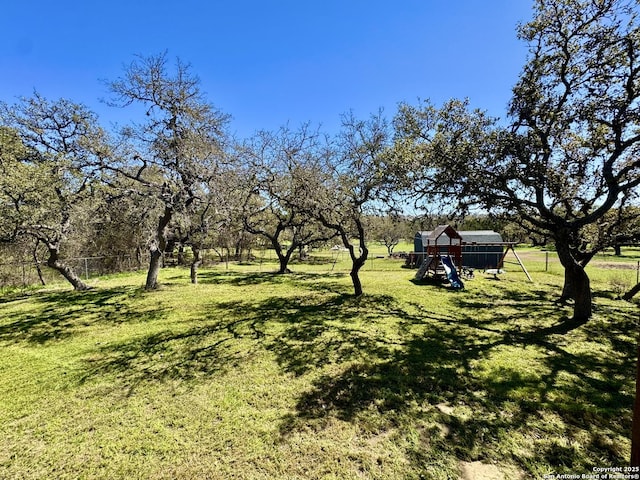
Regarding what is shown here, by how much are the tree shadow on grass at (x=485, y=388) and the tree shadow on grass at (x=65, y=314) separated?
4736 mm

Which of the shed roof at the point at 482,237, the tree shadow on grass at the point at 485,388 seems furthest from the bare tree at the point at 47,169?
the shed roof at the point at 482,237

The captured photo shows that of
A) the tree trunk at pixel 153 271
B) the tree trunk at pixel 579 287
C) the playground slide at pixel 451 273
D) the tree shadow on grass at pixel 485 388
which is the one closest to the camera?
the tree shadow on grass at pixel 485 388

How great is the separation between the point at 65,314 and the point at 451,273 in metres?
13.0

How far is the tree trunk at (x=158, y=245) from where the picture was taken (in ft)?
32.0

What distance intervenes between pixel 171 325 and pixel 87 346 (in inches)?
61.4

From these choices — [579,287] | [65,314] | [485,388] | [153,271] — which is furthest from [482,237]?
[65,314]

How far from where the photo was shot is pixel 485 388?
3.73 metres

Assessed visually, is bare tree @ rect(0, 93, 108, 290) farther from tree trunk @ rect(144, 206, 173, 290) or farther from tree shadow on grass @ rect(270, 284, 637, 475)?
tree shadow on grass @ rect(270, 284, 637, 475)

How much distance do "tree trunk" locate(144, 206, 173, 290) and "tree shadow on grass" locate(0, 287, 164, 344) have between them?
55 centimetres

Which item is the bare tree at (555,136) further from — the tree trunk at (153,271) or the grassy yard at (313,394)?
the tree trunk at (153,271)

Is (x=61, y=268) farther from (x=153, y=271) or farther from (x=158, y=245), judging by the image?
(x=158, y=245)

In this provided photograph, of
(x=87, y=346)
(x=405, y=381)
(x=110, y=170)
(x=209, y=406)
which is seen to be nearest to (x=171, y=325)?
(x=87, y=346)

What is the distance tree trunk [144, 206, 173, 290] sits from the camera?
975cm

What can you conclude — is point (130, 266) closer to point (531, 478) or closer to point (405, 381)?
point (405, 381)
